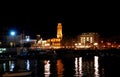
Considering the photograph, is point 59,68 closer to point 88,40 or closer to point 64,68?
point 64,68

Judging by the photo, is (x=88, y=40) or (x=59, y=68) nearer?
(x=59, y=68)

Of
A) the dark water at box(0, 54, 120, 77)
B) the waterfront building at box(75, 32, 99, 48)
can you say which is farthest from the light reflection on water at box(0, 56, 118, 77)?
the waterfront building at box(75, 32, 99, 48)

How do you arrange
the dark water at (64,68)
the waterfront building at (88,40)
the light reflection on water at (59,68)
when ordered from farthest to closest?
the waterfront building at (88,40) < the light reflection on water at (59,68) < the dark water at (64,68)

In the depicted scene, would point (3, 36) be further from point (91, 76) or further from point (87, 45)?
point (87, 45)

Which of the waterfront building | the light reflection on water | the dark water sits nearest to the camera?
the dark water

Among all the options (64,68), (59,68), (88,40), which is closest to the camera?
(59,68)

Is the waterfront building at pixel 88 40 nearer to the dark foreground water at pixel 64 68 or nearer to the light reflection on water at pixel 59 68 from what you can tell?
the dark foreground water at pixel 64 68

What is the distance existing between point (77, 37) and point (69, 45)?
10.9 m

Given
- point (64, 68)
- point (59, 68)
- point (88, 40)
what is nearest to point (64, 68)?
point (64, 68)

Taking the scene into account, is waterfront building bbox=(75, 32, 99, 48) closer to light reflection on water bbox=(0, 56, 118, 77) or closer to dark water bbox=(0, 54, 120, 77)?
dark water bbox=(0, 54, 120, 77)

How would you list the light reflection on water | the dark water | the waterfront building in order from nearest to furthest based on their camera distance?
1. the dark water
2. the light reflection on water
3. the waterfront building

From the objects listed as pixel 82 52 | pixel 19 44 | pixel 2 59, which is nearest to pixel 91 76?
pixel 2 59

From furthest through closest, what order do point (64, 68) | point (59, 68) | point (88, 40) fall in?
point (88, 40) → point (64, 68) → point (59, 68)

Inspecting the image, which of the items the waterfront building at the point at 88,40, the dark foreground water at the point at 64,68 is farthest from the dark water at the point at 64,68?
the waterfront building at the point at 88,40
